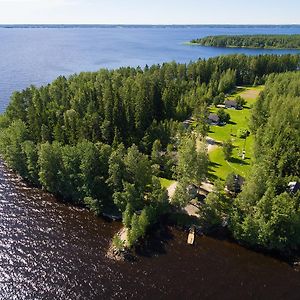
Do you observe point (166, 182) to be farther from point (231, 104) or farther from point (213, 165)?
point (231, 104)

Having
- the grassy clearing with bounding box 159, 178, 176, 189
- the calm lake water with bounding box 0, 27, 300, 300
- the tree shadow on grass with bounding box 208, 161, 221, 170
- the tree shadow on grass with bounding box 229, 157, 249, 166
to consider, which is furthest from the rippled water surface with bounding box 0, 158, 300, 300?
the tree shadow on grass with bounding box 229, 157, 249, 166

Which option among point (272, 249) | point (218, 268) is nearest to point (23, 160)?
point (218, 268)

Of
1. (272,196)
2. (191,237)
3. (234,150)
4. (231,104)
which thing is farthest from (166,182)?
(231,104)

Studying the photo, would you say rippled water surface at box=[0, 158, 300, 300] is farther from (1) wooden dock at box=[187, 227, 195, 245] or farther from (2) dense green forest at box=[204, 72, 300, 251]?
(2) dense green forest at box=[204, 72, 300, 251]

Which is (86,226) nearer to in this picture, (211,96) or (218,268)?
(218,268)

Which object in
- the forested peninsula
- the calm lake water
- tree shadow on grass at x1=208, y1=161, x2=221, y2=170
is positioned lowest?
the calm lake water
